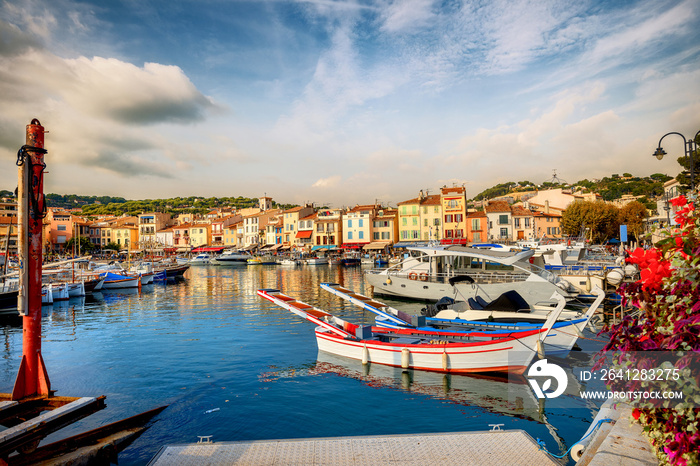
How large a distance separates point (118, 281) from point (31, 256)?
34.5 metres

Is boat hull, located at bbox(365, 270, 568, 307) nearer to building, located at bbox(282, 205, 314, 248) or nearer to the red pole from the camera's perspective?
the red pole

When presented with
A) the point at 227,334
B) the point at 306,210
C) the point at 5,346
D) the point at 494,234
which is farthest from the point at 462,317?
the point at 306,210

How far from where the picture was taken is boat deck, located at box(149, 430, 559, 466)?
580 cm

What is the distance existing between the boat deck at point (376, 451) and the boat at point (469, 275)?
1642 cm

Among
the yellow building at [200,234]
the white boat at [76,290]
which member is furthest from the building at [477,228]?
the yellow building at [200,234]

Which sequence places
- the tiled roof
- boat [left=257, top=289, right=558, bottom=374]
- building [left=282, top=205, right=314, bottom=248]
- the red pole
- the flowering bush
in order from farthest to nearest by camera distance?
1. building [left=282, top=205, right=314, bottom=248]
2. the tiled roof
3. boat [left=257, top=289, right=558, bottom=374]
4. the red pole
5. the flowering bush

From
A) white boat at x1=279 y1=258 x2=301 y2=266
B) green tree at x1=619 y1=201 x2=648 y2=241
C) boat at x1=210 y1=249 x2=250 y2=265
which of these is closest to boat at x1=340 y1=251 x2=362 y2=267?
white boat at x1=279 y1=258 x2=301 y2=266

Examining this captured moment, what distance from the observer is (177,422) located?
955 centimetres

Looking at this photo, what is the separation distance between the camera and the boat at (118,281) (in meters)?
37.9

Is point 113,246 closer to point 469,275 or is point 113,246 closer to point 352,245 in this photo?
point 352,245

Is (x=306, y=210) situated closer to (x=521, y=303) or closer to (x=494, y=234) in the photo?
(x=494, y=234)

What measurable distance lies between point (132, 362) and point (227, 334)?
15.5 feet

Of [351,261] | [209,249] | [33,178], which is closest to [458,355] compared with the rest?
[33,178]

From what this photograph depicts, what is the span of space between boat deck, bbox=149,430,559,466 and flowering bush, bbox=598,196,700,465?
2784 mm
